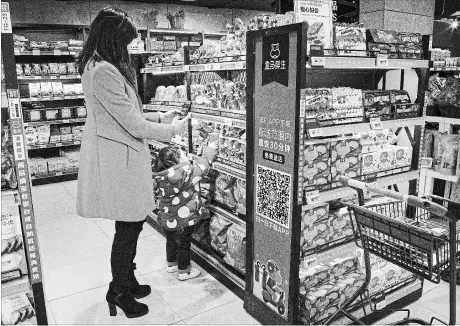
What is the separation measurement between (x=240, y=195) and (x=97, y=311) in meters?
1.33

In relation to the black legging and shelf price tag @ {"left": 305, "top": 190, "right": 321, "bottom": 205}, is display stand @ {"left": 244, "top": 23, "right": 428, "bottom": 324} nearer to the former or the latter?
shelf price tag @ {"left": 305, "top": 190, "right": 321, "bottom": 205}

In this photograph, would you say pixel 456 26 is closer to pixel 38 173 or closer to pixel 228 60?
pixel 228 60

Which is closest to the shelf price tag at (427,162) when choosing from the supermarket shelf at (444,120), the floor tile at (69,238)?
the supermarket shelf at (444,120)

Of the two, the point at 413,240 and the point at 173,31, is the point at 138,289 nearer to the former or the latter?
the point at 413,240

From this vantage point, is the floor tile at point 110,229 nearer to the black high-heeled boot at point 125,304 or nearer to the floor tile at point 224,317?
the black high-heeled boot at point 125,304

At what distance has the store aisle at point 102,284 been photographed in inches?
110

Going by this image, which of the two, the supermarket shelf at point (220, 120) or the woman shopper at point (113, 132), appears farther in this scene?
the supermarket shelf at point (220, 120)

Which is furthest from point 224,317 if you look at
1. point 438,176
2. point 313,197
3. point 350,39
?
point 438,176

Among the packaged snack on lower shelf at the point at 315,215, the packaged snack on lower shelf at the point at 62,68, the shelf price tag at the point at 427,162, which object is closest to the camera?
the packaged snack on lower shelf at the point at 315,215

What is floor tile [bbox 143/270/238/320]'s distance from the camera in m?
2.91

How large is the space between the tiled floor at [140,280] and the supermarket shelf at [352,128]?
4.37 feet

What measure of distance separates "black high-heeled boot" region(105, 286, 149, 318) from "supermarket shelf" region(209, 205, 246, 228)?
2.94 ft

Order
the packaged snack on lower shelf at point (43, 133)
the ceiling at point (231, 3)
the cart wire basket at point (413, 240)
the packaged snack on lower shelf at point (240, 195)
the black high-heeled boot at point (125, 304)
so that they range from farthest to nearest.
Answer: the ceiling at point (231, 3) → the packaged snack on lower shelf at point (43, 133) → the packaged snack on lower shelf at point (240, 195) → the black high-heeled boot at point (125, 304) → the cart wire basket at point (413, 240)

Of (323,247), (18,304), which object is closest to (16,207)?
(18,304)
